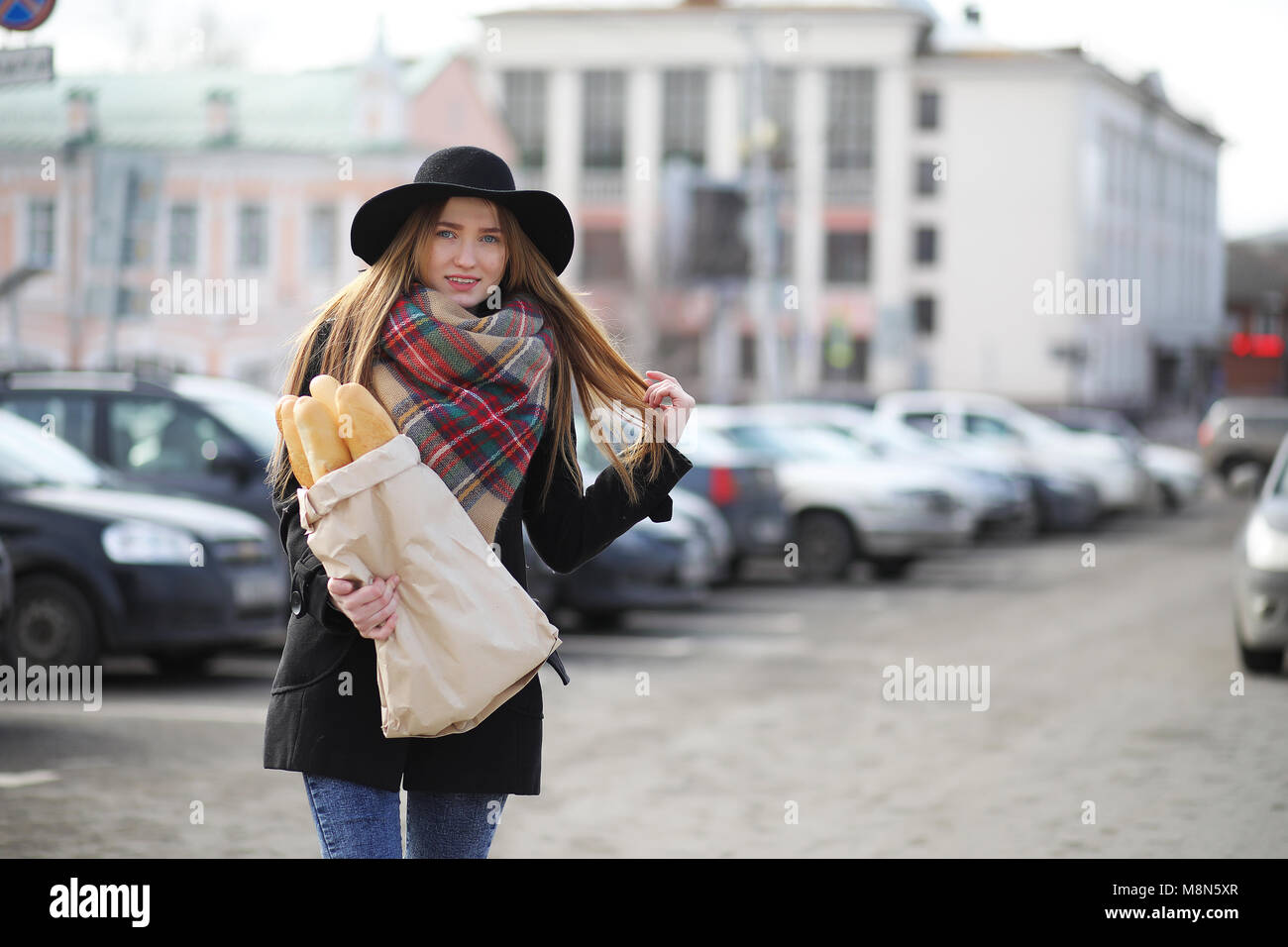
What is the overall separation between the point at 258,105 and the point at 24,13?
117ft

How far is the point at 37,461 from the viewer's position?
34.4ft

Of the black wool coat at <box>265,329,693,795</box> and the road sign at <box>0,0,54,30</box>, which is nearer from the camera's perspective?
the black wool coat at <box>265,329,693,795</box>

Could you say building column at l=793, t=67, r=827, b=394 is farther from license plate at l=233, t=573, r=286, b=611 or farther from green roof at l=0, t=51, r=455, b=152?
license plate at l=233, t=573, r=286, b=611

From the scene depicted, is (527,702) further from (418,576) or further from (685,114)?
(685,114)

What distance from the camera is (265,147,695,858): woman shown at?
3.21 meters

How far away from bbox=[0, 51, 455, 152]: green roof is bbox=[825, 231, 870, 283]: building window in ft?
84.6

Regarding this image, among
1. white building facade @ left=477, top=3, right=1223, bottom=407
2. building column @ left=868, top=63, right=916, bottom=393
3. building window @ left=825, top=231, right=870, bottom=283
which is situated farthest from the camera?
building window @ left=825, top=231, right=870, bottom=283

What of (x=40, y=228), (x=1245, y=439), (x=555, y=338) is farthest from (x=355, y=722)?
(x=1245, y=439)

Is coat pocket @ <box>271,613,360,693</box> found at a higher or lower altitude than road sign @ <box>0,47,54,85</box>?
lower

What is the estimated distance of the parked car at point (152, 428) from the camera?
11.8 metres

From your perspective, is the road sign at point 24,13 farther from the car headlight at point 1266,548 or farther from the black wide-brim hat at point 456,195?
the car headlight at point 1266,548

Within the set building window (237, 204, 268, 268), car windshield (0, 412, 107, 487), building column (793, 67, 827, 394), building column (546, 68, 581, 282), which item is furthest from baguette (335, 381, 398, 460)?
building column (546, 68, 581, 282)

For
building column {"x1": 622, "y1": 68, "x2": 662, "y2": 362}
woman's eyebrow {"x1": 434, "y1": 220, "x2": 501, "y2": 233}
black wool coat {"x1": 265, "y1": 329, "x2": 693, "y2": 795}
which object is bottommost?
black wool coat {"x1": 265, "y1": 329, "x2": 693, "y2": 795}

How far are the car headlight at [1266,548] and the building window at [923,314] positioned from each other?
198ft
